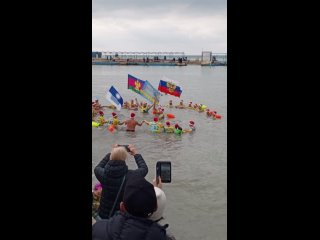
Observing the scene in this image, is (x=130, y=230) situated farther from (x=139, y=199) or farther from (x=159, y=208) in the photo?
(x=159, y=208)

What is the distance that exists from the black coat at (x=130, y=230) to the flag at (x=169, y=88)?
13.8 metres

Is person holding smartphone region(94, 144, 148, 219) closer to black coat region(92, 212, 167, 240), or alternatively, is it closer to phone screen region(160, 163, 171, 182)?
phone screen region(160, 163, 171, 182)

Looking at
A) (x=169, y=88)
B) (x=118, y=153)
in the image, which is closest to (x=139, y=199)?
(x=118, y=153)

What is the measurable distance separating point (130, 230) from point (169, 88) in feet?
46.4

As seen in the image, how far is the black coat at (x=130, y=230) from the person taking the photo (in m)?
2.27

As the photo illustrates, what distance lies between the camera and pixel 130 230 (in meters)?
2.28

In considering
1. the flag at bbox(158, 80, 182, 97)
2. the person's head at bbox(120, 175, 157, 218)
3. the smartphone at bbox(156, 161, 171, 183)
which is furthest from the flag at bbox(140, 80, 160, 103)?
the person's head at bbox(120, 175, 157, 218)

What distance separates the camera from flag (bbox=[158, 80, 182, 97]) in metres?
16.1
